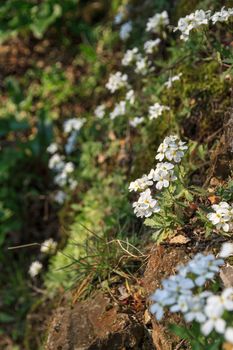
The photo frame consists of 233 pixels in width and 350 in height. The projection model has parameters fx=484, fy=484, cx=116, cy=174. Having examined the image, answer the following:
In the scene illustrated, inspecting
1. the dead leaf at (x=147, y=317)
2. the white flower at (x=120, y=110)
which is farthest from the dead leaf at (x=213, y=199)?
the white flower at (x=120, y=110)

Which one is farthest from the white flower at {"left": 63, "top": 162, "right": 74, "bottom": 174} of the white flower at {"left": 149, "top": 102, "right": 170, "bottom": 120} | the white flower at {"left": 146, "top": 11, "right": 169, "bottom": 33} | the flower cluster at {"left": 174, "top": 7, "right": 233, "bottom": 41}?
the flower cluster at {"left": 174, "top": 7, "right": 233, "bottom": 41}

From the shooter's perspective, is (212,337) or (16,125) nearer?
(212,337)

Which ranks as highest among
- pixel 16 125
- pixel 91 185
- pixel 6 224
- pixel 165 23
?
pixel 165 23

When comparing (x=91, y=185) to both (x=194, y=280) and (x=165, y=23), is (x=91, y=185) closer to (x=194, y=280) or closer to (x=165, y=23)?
(x=165, y=23)

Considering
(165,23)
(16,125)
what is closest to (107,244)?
(165,23)

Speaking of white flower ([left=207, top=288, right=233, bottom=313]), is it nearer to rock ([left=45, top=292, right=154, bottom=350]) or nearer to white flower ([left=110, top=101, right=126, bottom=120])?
rock ([left=45, top=292, right=154, bottom=350])

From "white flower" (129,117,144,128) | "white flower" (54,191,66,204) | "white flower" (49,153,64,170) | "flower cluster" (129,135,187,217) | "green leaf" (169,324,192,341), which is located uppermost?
"flower cluster" (129,135,187,217)
